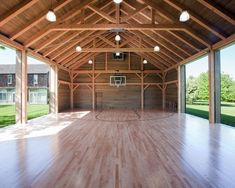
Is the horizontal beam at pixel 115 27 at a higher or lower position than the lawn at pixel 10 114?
higher

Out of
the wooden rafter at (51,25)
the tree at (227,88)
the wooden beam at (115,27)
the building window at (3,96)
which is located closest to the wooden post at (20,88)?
the wooden rafter at (51,25)

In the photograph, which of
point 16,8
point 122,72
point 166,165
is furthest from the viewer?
point 122,72

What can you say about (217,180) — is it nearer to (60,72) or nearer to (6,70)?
(60,72)

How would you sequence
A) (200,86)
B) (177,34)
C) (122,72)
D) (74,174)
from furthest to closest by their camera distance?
(200,86), (122,72), (177,34), (74,174)

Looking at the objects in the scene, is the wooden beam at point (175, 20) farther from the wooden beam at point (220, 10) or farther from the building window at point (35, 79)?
the building window at point (35, 79)

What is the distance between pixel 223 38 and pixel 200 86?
2083 centimetres

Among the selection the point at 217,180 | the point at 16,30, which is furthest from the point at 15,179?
the point at 16,30

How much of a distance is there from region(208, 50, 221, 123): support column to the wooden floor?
2.46 metres

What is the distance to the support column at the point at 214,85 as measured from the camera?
7.83m

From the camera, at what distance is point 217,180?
280 centimetres

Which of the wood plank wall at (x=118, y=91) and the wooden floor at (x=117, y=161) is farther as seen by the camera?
the wood plank wall at (x=118, y=91)

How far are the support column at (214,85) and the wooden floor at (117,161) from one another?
8.08ft

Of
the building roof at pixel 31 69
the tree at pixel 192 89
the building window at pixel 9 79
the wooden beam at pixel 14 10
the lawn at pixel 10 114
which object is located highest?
the building roof at pixel 31 69

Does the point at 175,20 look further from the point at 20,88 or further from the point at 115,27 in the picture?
the point at 20,88
